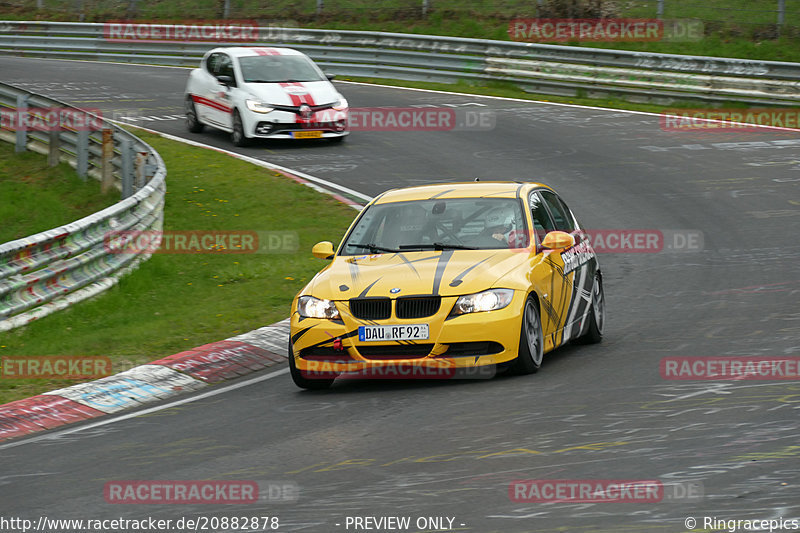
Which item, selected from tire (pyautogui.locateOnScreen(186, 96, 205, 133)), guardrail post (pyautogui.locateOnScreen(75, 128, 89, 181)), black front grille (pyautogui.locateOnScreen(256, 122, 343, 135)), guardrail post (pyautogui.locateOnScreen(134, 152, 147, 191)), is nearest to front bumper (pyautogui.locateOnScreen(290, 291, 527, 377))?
guardrail post (pyautogui.locateOnScreen(134, 152, 147, 191))

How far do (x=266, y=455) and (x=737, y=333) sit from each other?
4957 mm

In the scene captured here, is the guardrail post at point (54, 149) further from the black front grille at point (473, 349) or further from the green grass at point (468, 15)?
the green grass at point (468, 15)

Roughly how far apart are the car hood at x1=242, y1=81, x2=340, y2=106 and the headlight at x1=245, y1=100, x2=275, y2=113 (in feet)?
0.28

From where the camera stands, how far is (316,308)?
9.52 m

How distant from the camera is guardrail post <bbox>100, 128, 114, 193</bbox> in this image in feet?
61.7

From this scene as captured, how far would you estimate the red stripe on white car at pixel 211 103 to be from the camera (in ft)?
80.3

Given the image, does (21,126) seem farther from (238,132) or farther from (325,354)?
(325,354)

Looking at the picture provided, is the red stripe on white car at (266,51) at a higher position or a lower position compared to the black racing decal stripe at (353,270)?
higher

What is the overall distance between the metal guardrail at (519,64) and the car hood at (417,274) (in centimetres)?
1701

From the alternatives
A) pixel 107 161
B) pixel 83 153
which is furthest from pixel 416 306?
pixel 83 153

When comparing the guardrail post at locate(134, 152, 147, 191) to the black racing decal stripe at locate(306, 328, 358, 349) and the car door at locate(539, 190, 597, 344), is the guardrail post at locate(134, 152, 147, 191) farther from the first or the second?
the black racing decal stripe at locate(306, 328, 358, 349)

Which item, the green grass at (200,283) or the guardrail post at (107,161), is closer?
the green grass at (200,283)

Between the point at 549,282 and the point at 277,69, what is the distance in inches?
604

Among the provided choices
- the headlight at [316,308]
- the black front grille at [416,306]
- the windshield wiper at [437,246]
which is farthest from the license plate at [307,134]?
the black front grille at [416,306]
